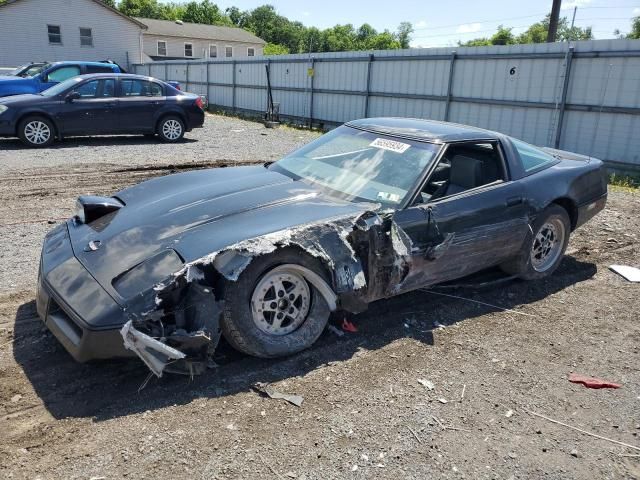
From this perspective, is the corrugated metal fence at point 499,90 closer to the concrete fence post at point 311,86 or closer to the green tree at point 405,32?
the concrete fence post at point 311,86

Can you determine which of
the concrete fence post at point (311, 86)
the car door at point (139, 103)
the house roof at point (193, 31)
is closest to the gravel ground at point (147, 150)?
the car door at point (139, 103)

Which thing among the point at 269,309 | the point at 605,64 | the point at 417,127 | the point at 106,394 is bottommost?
the point at 106,394

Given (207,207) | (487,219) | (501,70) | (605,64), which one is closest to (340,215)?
(207,207)

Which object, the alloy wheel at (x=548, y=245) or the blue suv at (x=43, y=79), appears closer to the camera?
the alloy wheel at (x=548, y=245)

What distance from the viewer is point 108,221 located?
392cm

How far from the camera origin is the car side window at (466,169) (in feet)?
14.8

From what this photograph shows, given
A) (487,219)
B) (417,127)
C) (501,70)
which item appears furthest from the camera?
(501,70)

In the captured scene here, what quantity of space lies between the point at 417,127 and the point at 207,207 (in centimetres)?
207

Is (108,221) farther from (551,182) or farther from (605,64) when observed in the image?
(605,64)

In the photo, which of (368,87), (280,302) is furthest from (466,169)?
(368,87)

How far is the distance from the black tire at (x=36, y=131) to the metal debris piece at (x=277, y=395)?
1060cm

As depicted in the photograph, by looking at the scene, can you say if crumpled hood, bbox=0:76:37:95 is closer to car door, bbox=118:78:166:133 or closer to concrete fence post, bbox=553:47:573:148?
car door, bbox=118:78:166:133

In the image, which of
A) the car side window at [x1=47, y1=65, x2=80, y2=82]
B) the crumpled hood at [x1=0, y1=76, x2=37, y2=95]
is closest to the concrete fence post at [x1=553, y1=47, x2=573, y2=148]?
the car side window at [x1=47, y1=65, x2=80, y2=82]

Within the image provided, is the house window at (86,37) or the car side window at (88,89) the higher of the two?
the house window at (86,37)
